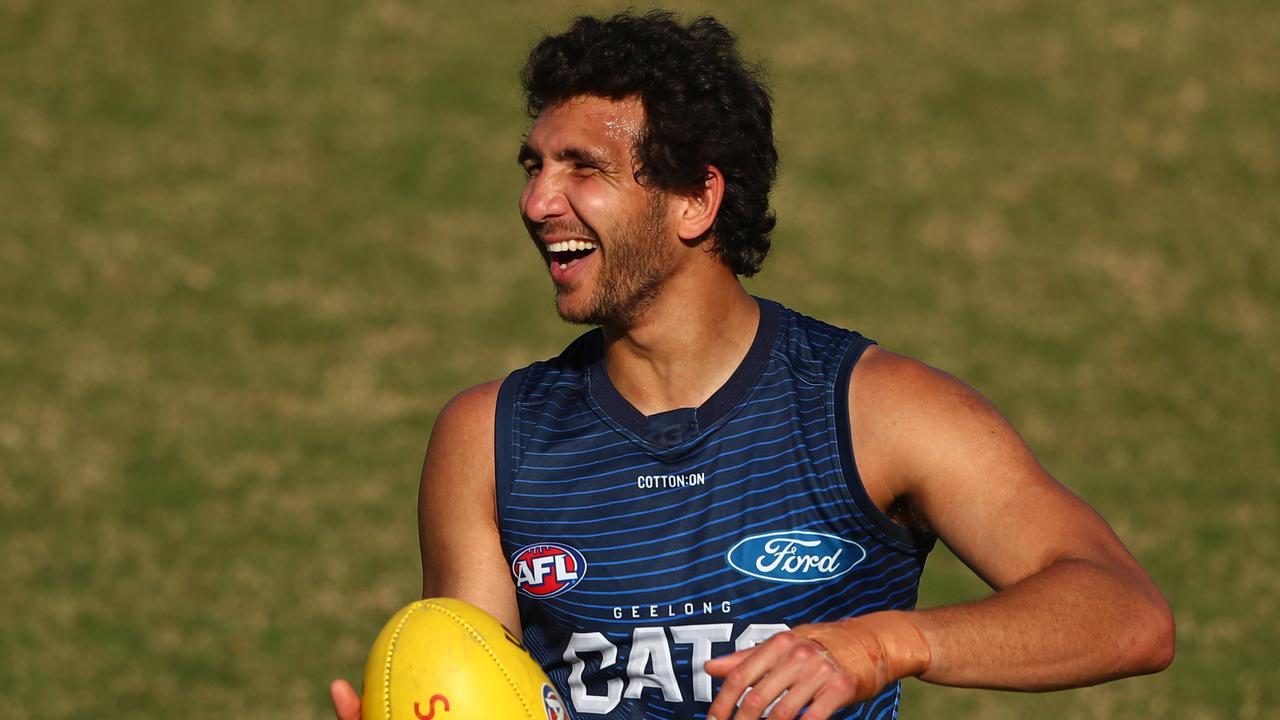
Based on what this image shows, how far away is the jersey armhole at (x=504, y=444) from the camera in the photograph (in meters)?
4.90

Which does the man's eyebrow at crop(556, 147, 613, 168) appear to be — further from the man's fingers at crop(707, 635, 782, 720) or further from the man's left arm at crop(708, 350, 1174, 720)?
the man's fingers at crop(707, 635, 782, 720)

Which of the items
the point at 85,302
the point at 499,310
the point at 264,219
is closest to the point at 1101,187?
the point at 499,310

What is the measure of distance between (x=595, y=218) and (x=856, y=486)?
1.06 metres

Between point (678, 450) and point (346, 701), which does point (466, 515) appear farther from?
point (346, 701)

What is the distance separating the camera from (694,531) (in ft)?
15.4

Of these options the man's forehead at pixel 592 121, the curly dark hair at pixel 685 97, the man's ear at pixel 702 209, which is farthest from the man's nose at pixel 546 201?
the man's ear at pixel 702 209

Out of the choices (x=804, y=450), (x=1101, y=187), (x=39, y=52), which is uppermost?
(x=39, y=52)

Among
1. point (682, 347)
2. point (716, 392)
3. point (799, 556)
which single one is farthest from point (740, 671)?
point (682, 347)

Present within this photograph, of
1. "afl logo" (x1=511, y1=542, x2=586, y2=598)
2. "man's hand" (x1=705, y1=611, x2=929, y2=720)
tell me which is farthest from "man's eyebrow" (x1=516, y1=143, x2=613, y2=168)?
"man's hand" (x1=705, y1=611, x2=929, y2=720)

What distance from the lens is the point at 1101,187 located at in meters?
16.1

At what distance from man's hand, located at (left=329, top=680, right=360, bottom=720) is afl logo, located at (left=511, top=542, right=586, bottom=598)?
0.69 meters

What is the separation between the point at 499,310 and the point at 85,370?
3503mm

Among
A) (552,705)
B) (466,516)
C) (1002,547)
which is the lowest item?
(552,705)

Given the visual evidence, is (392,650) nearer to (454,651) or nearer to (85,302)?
(454,651)
